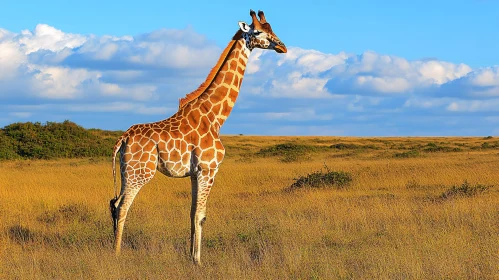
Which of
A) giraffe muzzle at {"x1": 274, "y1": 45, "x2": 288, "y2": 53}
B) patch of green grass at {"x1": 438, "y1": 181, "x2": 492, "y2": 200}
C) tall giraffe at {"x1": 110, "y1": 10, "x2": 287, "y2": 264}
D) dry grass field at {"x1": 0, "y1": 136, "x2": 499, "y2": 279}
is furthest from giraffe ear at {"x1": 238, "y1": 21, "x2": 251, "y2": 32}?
patch of green grass at {"x1": 438, "y1": 181, "x2": 492, "y2": 200}

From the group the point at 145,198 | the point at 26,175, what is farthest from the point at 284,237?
the point at 26,175

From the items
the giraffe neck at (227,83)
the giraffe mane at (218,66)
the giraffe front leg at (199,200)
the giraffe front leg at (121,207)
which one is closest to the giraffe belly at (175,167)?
the giraffe front leg at (199,200)

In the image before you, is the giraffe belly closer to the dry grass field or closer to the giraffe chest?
the giraffe chest

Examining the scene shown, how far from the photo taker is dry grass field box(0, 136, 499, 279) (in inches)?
314

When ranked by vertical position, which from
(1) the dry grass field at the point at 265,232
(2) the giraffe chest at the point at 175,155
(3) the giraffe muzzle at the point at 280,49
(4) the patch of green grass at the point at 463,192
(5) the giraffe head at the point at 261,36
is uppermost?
(5) the giraffe head at the point at 261,36

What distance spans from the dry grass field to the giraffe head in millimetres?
2976

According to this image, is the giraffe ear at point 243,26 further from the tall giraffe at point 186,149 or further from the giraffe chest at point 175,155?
the giraffe chest at point 175,155

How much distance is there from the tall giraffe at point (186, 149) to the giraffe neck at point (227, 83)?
2 centimetres

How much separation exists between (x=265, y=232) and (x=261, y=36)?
3306mm

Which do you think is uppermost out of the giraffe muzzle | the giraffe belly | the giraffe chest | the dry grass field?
the giraffe muzzle

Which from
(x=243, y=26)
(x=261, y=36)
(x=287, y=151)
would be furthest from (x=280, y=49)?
(x=287, y=151)

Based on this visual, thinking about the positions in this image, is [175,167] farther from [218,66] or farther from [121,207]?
[218,66]

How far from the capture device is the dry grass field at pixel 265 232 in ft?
26.2

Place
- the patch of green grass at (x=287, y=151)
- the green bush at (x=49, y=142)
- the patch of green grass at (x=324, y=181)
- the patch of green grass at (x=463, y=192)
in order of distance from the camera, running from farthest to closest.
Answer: the patch of green grass at (x=287, y=151) → the green bush at (x=49, y=142) → the patch of green grass at (x=324, y=181) → the patch of green grass at (x=463, y=192)
